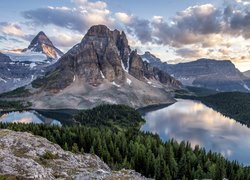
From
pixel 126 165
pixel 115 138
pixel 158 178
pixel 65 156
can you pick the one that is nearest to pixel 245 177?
pixel 158 178

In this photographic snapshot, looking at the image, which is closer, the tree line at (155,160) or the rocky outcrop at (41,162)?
the rocky outcrop at (41,162)

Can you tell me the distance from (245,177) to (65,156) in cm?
6192

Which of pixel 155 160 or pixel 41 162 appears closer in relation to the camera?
pixel 41 162

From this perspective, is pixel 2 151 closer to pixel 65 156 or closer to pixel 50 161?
pixel 50 161

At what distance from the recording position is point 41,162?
62.0 metres

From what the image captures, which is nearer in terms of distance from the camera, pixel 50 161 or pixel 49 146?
pixel 50 161

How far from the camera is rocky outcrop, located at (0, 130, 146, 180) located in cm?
5375

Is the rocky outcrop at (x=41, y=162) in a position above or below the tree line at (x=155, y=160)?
above

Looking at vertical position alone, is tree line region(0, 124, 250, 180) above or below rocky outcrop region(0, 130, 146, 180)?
below

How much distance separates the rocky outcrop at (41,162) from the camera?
53.8 meters

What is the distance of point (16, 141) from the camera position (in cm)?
6825

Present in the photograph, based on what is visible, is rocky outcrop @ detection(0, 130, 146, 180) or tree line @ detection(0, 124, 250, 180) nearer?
rocky outcrop @ detection(0, 130, 146, 180)

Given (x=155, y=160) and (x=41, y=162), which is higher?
(x=41, y=162)

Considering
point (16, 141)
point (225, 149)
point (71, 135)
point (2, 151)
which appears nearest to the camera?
point (2, 151)
